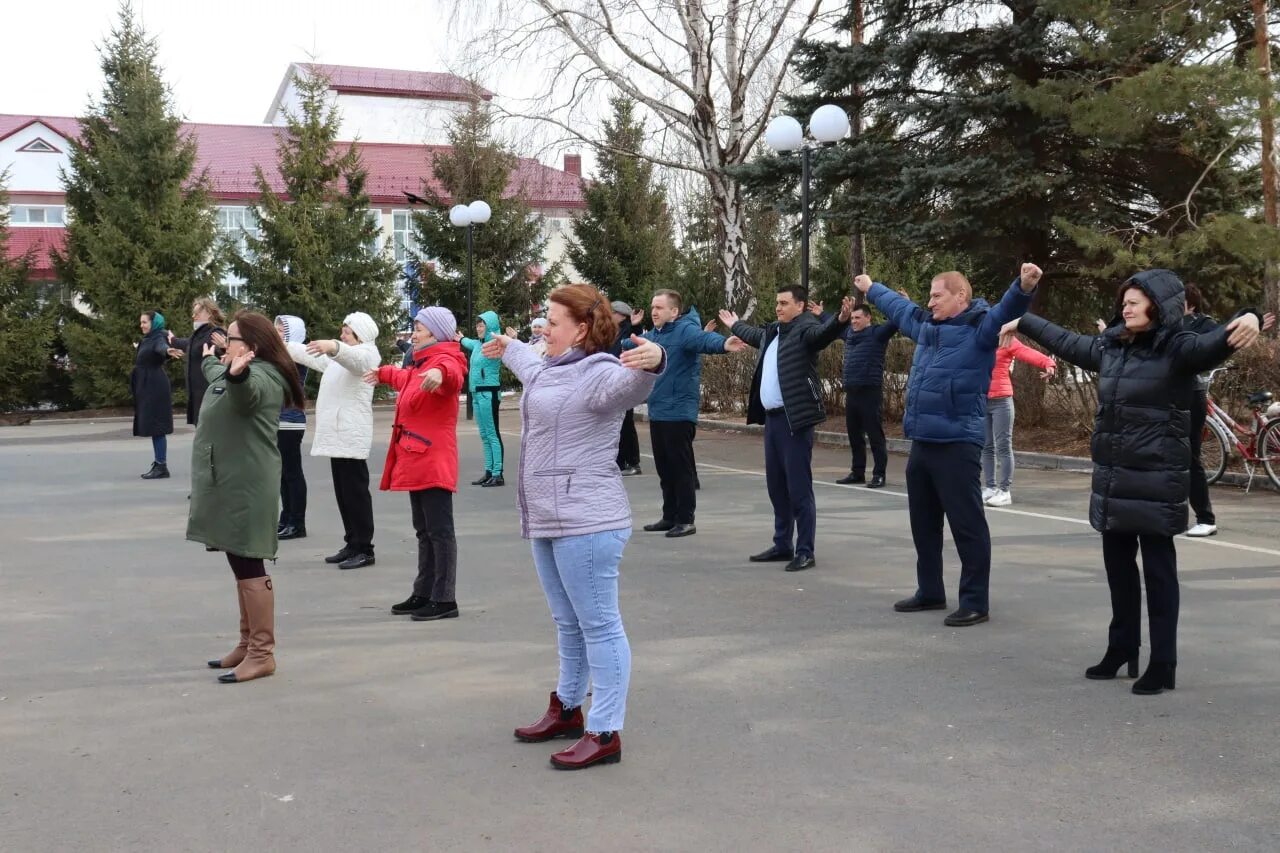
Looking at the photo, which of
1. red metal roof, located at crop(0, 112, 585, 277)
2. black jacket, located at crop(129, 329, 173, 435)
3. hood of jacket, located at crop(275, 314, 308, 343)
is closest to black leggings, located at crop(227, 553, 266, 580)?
hood of jacket, located at crop(275, 314, 308, 343)

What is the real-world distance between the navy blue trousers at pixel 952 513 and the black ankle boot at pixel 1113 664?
1.20 m

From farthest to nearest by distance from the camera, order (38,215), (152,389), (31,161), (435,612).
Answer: (38,215) → (31,161) → (152,389) → (435,612)

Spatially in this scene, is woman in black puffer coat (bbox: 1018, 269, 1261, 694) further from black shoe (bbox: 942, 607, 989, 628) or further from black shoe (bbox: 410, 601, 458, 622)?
black shoe (bbox: 410, 601, 458, 622)

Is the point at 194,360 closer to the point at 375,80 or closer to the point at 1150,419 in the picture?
the point at 1150,419

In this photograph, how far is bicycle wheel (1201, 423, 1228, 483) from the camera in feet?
40.8

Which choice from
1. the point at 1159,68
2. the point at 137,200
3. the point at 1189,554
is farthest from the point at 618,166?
the point at 1189,554

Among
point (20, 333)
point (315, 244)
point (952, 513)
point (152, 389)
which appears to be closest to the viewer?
point (952, 513)

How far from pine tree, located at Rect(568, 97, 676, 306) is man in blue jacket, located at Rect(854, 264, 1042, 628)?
30.1 meters

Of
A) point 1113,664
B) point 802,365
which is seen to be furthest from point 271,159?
point 1113,664

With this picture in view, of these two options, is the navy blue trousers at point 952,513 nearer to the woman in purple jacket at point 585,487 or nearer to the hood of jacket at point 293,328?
the woman in purple jacket at point 585,487

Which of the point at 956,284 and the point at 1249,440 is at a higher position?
the point at 956,284

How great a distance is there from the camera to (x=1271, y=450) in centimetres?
1214

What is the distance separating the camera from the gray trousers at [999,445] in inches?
464

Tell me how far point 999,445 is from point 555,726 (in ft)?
26.0
